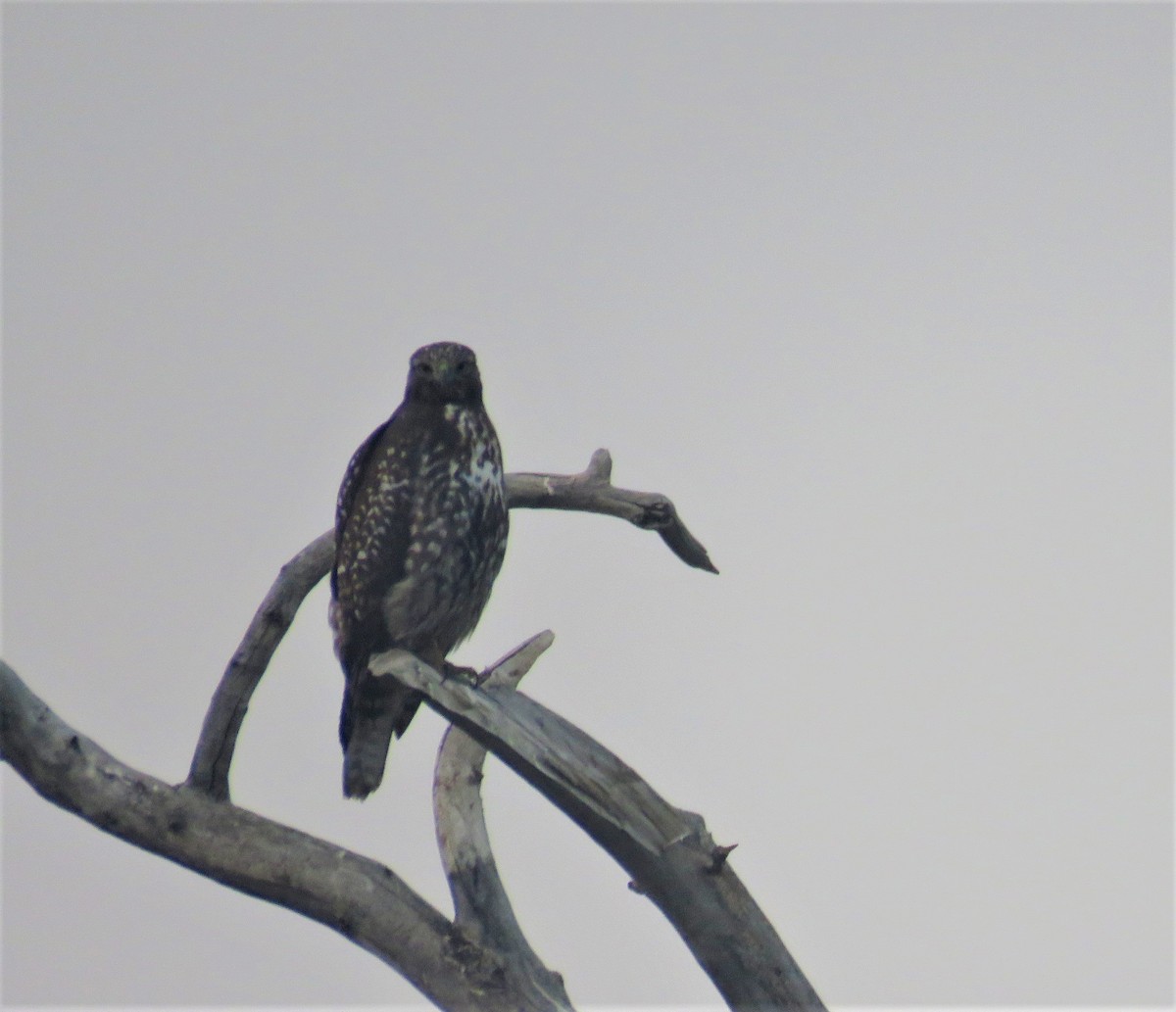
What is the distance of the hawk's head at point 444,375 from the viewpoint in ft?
17.4

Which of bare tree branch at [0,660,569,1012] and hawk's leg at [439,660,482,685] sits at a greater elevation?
hawk's leg at [439,660,482,685]

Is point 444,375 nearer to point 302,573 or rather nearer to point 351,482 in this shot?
point 351,482

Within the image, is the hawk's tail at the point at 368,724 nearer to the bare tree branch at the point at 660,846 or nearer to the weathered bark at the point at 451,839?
the weathered bark at the point at 451,839

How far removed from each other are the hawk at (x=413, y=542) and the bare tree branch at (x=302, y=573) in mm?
192

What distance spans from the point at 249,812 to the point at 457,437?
1.54 m

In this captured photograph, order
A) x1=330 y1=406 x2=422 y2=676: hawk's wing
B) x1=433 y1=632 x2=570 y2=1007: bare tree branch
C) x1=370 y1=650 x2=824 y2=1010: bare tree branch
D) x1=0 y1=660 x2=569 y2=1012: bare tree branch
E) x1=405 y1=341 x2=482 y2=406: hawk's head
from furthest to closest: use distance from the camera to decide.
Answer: x1=405 y1=341 x2=482 y2=406: hawk's head
x1=330 y1=406 x2=422 y2=676: hawk's wing
x1=433 y1=632 x2=570 y2=1007: bare tree branch
x1=0 y1=660 x2=569 y2=1012: bare tree branch
x1=370 y1=650 x2=824 y2=1010: bare tree branch

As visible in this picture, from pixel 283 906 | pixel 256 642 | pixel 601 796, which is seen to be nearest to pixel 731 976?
pixel 601 796

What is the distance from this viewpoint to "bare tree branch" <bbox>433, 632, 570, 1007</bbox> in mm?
4566

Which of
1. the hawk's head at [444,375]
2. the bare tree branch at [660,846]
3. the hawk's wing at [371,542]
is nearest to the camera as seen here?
the bare tree branch at [660,846]

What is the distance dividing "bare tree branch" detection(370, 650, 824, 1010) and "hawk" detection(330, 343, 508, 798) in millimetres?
940

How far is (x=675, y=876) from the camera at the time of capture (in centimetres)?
423

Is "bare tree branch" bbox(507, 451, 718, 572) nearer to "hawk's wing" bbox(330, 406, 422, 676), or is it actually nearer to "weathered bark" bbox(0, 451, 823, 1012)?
"hawk's wing" bbox(330, 406, 422, 676)

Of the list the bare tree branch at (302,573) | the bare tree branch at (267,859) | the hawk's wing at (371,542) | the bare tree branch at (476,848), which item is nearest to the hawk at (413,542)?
the hawk's wing at (371,542)

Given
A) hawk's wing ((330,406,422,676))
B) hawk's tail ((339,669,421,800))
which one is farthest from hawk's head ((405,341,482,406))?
hawk's tail ((339,669,421,800))
